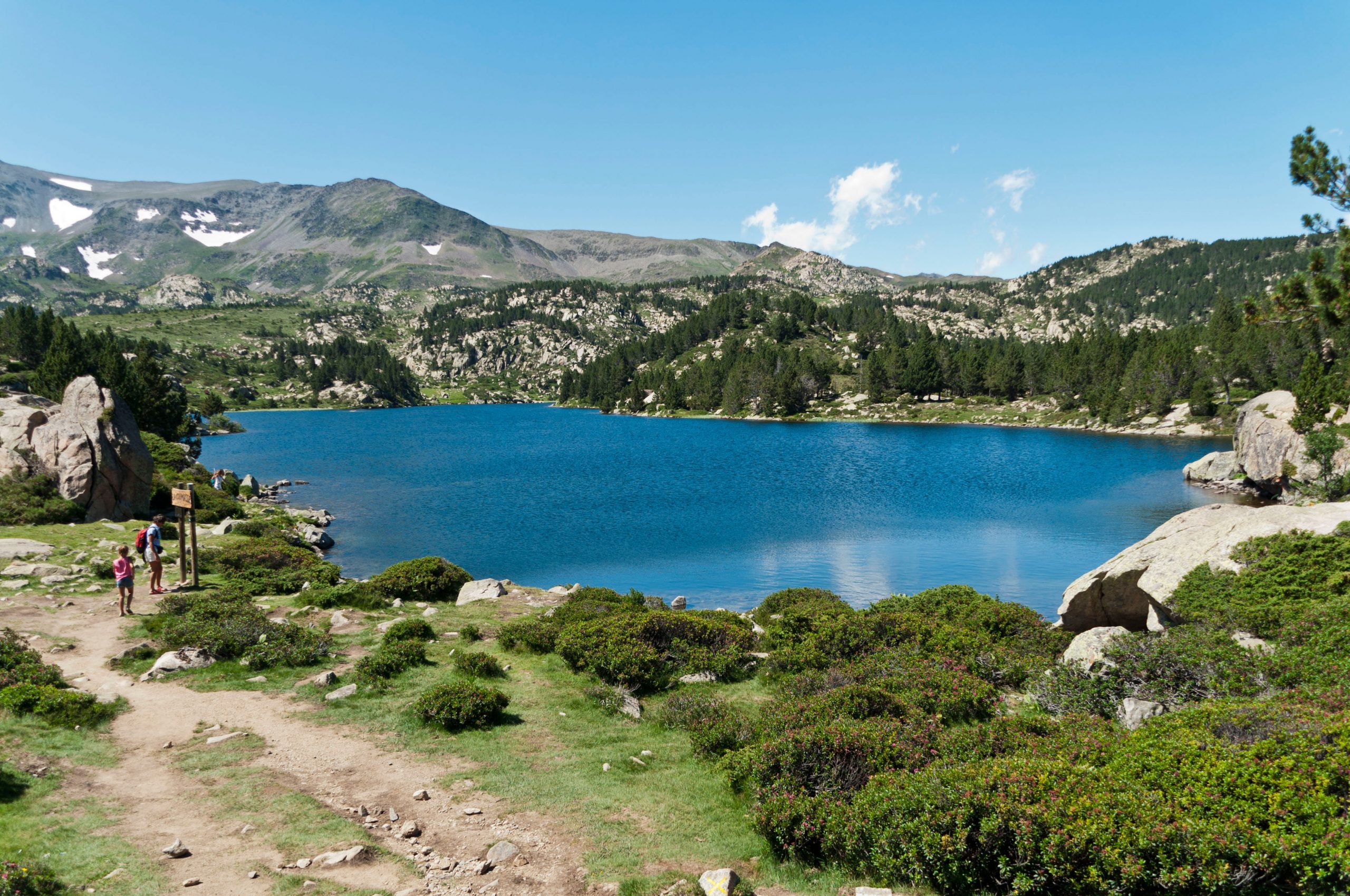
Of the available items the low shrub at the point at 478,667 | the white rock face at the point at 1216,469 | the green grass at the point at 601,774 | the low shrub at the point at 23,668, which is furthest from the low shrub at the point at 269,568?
the white rock face at the point at 1216,469

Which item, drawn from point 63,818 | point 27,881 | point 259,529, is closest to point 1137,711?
point 27,881

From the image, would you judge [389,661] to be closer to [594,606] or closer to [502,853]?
[594,606]

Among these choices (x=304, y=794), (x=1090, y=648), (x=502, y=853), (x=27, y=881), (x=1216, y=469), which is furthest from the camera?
(x=1216, y=469)

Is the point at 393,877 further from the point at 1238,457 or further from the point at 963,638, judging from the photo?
the point at 1238,457

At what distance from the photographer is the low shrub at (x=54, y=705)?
1487 centimetres

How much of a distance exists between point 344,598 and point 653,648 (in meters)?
14.4

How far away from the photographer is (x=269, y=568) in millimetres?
32094

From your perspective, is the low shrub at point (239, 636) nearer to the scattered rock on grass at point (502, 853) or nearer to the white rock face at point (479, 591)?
the white rock face at point (479, 591)

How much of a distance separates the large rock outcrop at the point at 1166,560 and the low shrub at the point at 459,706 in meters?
19.4

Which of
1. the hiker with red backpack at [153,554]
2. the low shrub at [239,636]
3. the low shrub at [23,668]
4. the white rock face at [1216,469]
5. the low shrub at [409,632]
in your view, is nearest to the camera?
the low shrub at [23,668]

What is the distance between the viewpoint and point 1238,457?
77875 millimetres

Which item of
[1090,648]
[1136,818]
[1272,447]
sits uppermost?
[1272,447]

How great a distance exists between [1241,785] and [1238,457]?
3569 inches

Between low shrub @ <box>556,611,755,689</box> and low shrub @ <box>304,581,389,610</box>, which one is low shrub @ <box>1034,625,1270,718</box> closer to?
low shrub @ <box>556,611,755,689</box>
